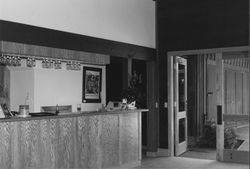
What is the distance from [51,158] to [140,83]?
4309 mm

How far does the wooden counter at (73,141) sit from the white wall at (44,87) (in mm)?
3002

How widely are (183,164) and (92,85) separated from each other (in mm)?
3866

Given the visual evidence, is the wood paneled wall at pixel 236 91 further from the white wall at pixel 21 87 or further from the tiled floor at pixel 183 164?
the white wall at pixel 21 87

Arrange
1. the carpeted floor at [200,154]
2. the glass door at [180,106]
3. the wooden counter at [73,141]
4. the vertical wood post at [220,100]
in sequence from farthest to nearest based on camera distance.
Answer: the glass door at [180,106], the carpeted floor at [200,154], the vertical wood post at [220,100], the wooden counter at [73,141]

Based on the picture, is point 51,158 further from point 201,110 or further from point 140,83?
point 201,110

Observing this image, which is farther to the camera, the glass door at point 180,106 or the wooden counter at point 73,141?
the glass door at point 180,106

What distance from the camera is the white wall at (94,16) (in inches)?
217

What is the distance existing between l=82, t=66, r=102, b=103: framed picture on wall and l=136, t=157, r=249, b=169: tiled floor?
286 cm

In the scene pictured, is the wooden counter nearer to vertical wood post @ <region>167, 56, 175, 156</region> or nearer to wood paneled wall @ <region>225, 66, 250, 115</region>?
vertical wood post @ <region>167, 56, 175, 156</region>

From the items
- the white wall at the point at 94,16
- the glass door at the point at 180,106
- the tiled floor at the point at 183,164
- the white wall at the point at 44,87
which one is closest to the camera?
the white wall at the point at 94,16

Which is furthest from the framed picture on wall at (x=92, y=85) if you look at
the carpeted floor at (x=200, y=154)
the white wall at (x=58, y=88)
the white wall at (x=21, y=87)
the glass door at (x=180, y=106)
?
the carpeted floor at (x=200, y=154)

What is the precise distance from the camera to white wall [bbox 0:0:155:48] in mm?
5512

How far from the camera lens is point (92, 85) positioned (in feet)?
32.9

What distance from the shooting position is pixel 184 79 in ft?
29.2
